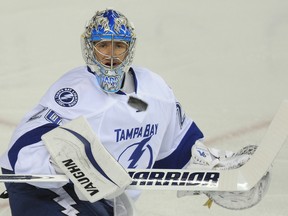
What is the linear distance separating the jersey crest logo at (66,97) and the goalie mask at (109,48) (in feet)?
0.25

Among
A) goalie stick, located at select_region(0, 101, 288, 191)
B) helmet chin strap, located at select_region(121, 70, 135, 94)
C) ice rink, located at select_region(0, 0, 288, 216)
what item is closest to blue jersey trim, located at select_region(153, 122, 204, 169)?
helmet chin strap, located at select_region(121, 70, 135, 94)

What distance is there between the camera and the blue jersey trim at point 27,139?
8.78 feet

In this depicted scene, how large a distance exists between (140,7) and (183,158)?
5.44 ft

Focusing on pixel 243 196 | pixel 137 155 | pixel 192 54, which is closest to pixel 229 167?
pixel 243 196

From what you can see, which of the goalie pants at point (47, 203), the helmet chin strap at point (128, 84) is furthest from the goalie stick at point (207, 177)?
the helmet chin strap at point (128, 84)

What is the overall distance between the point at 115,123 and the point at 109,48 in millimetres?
194

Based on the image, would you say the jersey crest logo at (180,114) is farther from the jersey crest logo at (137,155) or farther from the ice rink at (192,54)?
the ice rink at (192,54)

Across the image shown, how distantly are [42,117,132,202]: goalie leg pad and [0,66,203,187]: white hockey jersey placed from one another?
7cm

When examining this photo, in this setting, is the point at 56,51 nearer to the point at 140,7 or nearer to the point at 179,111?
the point at 140,7

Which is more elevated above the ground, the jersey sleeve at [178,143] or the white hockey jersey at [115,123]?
the white hockey jersey at [115,123]

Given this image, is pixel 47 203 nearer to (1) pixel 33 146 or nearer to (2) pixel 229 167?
(1) pixel 33 146

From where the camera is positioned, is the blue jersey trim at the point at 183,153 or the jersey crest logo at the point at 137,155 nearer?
the jersey crest logo at the point at 137,155

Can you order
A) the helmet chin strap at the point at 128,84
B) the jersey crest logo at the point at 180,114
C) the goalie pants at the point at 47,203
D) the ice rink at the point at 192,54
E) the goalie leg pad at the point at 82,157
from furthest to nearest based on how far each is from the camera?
the ice rink at the point at 192,54, the jersey crest logo at the point at 180,114, the helmet chin strap at the point at 128,84, the goalie pants at the point at 47,203, the goalie leg pad at the point at 82,157

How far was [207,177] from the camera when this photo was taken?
2617mm
